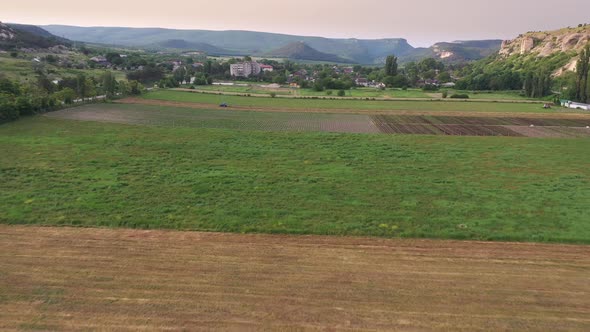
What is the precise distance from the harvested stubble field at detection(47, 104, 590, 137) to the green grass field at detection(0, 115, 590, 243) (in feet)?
25.5

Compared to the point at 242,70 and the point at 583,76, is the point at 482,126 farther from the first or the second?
the point at 242,70

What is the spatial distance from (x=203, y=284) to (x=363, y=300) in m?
5.76

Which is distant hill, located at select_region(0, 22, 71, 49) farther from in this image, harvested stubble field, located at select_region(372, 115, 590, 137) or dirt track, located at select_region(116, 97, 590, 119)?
harvested stubble field, located at select_region(372, 115, 590, 137)

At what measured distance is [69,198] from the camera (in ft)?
71.6

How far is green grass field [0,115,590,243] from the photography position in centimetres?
1916

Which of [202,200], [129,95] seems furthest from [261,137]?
[129,95]

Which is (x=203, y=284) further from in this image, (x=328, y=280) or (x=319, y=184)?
(x=319, y=184)

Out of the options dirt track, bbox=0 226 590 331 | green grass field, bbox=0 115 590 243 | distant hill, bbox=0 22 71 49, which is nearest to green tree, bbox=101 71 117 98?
green grass field, bbox=0 115 590 243

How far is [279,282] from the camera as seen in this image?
46.1ft

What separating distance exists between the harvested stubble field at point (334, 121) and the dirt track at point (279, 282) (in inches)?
1197

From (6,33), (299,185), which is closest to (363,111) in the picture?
(299,185)

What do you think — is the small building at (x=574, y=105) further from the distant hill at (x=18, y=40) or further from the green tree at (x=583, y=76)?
the distant hill at (x=18, y=40)

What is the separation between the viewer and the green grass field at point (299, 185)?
19156 mm

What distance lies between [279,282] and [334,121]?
42101 millimetres
